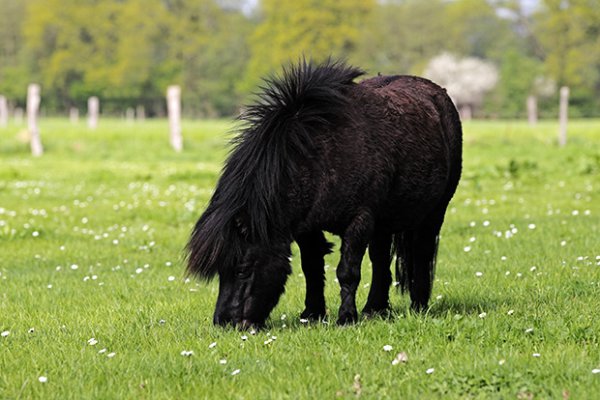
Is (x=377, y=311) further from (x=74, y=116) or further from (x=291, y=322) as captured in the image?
(x=74, y=116)

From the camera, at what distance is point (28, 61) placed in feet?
318

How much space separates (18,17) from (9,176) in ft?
290

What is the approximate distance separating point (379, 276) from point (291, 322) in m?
0.91

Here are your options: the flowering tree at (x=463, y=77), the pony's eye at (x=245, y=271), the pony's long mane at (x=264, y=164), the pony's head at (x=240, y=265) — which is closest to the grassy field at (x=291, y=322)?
the pony's head at (x=240, y=265)

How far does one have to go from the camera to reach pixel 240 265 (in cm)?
637

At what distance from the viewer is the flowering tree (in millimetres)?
89125

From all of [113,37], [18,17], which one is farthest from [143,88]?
[18,17]

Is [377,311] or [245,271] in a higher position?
[245,271]

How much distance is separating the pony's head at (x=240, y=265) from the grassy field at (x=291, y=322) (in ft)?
0.79

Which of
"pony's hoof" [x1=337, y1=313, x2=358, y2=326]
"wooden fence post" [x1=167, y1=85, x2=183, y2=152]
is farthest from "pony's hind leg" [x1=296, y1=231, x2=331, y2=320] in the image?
"wooden fence post" [x1=167, y1=85, x2=183, y2=152]

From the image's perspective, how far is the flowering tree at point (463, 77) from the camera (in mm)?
89125

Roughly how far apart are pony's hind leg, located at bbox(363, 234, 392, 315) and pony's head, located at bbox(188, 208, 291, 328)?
1.15 m

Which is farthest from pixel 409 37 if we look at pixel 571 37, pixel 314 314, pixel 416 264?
pixel 314 314

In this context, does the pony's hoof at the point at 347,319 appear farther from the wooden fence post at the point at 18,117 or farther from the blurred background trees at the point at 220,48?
the blurred background trees at the point at 220,48
